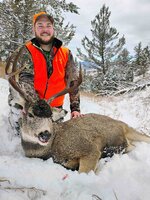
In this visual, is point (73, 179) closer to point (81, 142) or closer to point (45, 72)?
point (81, 142)

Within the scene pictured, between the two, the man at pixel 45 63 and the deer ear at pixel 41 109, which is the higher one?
the man at pixel 45 63

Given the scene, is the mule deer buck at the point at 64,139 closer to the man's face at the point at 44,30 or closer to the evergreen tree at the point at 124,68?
the man's face at the point at 44,30

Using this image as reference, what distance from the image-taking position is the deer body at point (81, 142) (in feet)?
13.6

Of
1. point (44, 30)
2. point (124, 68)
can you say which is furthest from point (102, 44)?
point (44, 30)

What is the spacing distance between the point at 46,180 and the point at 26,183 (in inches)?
8.1

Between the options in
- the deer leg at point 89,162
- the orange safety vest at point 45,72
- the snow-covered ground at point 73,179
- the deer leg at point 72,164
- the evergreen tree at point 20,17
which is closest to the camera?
the snow-covered ground at point 73,179

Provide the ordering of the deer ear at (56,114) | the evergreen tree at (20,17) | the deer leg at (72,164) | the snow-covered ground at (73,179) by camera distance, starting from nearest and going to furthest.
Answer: the snow-covered ground at (73,179) → the deer leg at (72,164) → the deer ear at (56,114) → the evergreen tree at (20,17)

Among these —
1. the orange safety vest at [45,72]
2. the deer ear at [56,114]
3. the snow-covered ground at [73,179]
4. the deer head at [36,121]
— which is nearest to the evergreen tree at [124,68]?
the orange safety vest at [45,72]

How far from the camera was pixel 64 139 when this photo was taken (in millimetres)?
4371

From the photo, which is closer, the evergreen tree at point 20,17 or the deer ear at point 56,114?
the deer ear at point 56,114

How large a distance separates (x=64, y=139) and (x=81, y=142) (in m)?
0.24

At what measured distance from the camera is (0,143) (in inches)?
196

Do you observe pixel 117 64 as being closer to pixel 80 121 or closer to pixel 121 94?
pixel 121 94

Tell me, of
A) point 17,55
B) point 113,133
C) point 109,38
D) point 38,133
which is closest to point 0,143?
point 38,133
